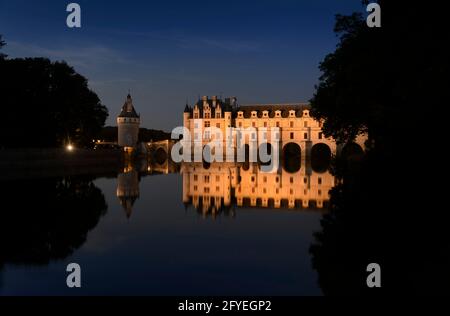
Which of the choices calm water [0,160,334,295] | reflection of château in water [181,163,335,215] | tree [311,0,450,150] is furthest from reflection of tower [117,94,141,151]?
calm water [0,160,334,295]

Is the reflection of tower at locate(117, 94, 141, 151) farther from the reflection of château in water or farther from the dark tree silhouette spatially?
the reflection of château in water

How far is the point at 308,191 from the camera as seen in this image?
25.5m

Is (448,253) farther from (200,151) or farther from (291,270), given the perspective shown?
(200,151)

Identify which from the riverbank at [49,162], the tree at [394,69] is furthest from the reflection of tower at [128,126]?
the tree at [394,69]

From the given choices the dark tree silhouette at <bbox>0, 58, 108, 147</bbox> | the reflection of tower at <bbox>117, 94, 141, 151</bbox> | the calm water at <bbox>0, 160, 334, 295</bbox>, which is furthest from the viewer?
the reflection of tower at <bbox>117, 94, 141, 151</bbox>

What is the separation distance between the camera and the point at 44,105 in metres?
41.6

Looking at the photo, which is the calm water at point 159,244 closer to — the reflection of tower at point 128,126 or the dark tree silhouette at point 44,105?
the dark tree silhouette at point 44,105

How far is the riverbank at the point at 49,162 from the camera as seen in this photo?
34.3 meters

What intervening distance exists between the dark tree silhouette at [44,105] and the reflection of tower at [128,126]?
107ft

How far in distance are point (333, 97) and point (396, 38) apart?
12056mm

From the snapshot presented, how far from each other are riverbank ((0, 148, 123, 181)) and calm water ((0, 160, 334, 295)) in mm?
13313

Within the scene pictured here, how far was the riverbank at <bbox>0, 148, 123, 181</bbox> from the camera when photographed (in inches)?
1352

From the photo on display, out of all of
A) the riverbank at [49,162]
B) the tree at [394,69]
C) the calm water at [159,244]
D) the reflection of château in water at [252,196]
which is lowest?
the calm water at [159,244]
